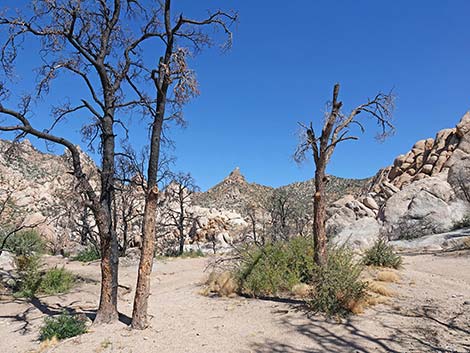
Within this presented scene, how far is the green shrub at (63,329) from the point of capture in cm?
665

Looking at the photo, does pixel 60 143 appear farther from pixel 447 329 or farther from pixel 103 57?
pixel 447 329

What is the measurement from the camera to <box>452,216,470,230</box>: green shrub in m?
19.6

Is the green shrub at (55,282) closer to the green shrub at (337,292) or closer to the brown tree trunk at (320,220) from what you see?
the brown tree trunk at (320,220)

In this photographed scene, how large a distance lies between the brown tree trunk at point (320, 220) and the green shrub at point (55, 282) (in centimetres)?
821

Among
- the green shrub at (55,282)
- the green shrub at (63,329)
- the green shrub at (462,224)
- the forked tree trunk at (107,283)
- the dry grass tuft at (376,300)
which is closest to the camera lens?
the green shrub at (63,329)

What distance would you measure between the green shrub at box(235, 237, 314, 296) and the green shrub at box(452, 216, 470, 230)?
13619 mm

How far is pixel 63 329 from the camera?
6730 millimetres

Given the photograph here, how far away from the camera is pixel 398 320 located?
6594 mm

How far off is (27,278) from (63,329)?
6.04 m

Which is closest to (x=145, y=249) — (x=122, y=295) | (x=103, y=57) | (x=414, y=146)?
(x=103, y=57)

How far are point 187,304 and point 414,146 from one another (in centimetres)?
3144

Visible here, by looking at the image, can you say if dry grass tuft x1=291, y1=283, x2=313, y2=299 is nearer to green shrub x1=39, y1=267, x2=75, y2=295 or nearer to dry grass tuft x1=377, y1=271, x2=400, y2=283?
dry grass tuft x1=377, y1=271, x2=400, y2=283

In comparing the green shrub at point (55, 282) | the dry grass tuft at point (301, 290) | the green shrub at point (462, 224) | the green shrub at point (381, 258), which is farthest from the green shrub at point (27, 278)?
the green shrub at point (462, 224)

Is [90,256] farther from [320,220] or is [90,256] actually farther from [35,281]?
[320,220]
